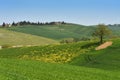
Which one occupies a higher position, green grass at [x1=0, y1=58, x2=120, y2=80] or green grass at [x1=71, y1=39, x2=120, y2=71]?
green grass at [x1=0, y1=58, x2=120, y2=80]

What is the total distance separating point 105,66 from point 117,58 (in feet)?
26.0

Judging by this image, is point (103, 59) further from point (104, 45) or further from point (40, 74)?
point (40, 74)

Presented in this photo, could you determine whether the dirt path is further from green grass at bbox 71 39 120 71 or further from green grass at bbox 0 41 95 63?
green grass at bbox 0 41 95 63

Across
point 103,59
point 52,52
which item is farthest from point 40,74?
point 52,52

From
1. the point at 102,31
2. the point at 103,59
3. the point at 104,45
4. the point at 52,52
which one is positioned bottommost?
the point at 52,52

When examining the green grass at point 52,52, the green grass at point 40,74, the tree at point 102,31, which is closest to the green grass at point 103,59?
the green grass at point 52,52

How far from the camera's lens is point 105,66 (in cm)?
8106

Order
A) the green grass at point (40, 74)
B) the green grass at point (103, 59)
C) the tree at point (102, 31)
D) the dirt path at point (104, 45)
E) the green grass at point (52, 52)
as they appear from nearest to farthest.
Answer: the green grass at point (40, 74), the green grass at point (103, 59), the green grass at point (52, 52), the dirt path at point (104, 45), the tree at point (102, 31)

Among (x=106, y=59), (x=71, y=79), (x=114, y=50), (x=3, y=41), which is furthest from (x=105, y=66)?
(x=3, y=41)

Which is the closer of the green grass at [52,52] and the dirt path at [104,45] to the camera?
the green grass at [52,52]

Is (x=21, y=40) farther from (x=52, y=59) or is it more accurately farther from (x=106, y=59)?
(x=106, y=59)

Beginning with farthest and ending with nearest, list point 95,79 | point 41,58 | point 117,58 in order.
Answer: point 41,58
point 117,58
point 95,79

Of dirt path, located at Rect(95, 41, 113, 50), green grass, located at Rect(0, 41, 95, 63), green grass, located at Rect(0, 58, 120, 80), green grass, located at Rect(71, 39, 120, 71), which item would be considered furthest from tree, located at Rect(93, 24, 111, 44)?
green grass, located at Rect(0, 58, 120, 80)

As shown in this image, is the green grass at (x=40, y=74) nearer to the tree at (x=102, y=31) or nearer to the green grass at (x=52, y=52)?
the green grass at (x=52, y=52)
